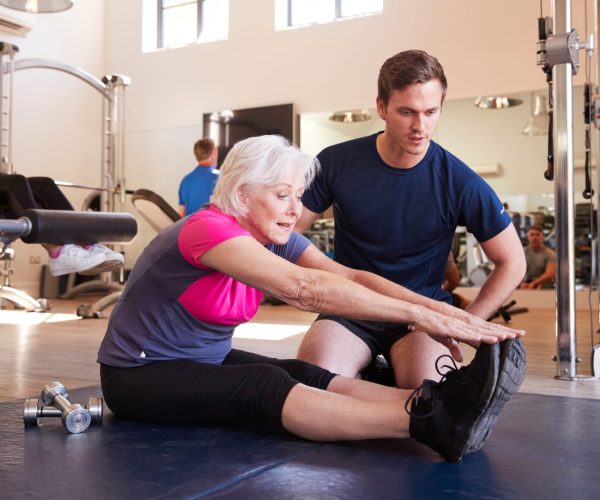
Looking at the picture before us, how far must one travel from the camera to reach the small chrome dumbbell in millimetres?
1604

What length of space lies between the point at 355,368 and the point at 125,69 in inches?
292

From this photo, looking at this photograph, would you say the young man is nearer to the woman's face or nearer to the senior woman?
the senior woman

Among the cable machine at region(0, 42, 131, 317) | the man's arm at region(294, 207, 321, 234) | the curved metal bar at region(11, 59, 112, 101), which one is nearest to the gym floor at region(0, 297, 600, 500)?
the man's arm at region(294, 207, 321, 234)

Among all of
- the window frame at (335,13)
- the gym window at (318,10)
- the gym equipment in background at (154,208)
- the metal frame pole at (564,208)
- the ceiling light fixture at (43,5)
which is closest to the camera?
the metal frame pole at (564,208)

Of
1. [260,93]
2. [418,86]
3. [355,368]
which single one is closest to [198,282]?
[355,368]

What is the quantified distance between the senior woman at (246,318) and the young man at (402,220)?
30cm

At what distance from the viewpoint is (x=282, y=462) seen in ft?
4.48

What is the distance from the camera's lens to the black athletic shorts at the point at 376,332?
6.61ft

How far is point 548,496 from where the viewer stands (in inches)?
46.4

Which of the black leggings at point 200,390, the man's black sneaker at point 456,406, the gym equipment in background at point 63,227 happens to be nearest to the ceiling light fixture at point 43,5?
the gym equipment in background at point 63,227

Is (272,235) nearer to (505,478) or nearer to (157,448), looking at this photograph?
(157,448)

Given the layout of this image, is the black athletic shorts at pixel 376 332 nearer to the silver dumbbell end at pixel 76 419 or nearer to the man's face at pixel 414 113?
the man's face at pixel 414 113

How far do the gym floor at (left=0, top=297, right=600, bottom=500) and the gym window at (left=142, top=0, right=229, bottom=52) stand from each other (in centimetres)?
675

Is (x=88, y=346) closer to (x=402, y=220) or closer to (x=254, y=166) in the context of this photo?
(x=402, y=220)
